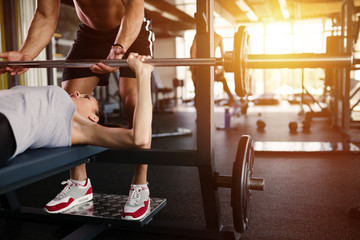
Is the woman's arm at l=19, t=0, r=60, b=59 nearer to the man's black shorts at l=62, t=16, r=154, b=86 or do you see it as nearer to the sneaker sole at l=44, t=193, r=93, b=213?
the man's black shorts at l=62, t=16, r=154, b=86

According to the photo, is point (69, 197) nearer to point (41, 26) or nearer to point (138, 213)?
point (138, 213)

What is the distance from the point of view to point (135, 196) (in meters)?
1.37

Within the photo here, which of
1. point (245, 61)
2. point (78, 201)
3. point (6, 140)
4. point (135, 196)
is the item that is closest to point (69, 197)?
point (78, 201)

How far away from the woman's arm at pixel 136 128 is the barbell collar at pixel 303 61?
14.2 inches

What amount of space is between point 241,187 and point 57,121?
632 millimetres

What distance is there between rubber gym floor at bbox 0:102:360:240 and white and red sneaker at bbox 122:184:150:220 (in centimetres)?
15

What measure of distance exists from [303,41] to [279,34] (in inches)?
32.8

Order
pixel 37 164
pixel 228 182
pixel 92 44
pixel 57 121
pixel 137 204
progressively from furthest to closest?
pixel 92 44 → pixel 137 204 → pixel 228 182 → pixel 57 121 → pixel 37 164

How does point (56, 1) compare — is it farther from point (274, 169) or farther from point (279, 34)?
point (279, 34)

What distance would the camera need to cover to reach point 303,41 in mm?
10945

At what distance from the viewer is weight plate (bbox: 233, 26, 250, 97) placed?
1103 mm

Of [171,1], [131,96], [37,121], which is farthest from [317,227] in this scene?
[171,1]

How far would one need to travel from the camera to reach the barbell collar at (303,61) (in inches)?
43.2

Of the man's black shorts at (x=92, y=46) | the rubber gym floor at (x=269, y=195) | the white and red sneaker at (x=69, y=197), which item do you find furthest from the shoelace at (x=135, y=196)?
the man's black shorts at (x=92, y=46)
